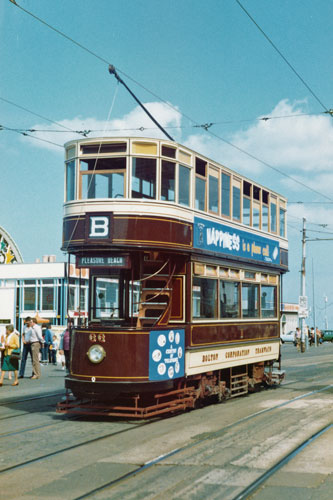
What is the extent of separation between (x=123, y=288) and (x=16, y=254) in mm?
39654

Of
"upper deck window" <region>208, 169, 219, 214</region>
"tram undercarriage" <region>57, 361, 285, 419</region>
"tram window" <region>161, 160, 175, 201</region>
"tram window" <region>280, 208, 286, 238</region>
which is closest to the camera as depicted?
"tram undercarriage" <region>57, 361, 285, 419</region>

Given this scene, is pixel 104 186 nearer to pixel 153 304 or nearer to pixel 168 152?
pixel 168 152

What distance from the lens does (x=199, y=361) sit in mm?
12664

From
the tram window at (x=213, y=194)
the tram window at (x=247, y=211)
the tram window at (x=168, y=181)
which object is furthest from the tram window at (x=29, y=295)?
the tram window at (x=168, y=181)

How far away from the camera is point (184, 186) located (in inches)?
493

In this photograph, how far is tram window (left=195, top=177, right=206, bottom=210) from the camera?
42.5 ft

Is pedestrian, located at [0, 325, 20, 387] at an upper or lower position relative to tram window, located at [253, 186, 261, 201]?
lower

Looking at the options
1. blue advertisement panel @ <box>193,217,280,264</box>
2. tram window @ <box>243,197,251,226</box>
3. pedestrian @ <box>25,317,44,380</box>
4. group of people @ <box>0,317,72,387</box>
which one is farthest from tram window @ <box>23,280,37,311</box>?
tram window @ <box>243,197,251,226</box>

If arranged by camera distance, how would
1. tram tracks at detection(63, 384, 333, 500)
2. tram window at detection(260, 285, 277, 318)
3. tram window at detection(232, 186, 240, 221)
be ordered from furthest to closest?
tram window at detection(260, 285, 277, 318) < tram window at detection(232, 186, 240, 221) < tram tracks at detection(63, 384, 333, 500)

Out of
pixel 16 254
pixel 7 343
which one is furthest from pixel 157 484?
pixel 16 254

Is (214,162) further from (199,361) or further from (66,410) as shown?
(66,410)

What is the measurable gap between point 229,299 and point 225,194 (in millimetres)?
2126

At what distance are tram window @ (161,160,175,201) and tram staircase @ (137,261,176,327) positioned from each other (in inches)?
48.1

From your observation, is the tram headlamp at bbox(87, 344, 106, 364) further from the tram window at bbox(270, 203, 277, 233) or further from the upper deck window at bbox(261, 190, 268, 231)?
the tram window at bbox(270, 203, 277, 233)
